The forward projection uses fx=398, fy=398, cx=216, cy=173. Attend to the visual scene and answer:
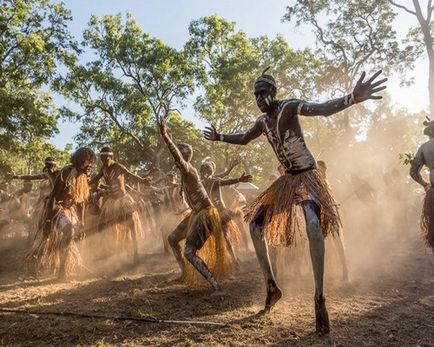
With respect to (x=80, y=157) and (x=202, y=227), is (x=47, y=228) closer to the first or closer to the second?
(x=80, y=157)

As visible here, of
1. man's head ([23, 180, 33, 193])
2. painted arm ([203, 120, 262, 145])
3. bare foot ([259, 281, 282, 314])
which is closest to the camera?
bare foot ([259, 281, 282, 314])

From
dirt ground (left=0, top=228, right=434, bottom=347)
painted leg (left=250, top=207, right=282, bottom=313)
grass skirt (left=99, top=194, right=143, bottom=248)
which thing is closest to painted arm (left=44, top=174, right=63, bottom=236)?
dirt ground (left=0, top=228, right=434, bottom=347)

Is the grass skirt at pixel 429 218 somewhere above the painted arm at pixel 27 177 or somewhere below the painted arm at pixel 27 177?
below

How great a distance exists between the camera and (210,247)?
16.7 ft

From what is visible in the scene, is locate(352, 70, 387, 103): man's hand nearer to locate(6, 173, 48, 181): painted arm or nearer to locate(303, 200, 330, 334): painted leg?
locate(303, 200, 330, 334): painted leg

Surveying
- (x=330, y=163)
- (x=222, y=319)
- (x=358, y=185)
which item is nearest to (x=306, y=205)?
(x=222, y=319)

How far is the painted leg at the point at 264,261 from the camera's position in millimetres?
3629

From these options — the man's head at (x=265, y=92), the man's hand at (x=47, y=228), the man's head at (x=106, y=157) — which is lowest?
the man's hand at (x=47, y=228)

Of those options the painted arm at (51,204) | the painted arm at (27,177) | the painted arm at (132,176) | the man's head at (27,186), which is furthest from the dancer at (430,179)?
the man's head at (27,186)

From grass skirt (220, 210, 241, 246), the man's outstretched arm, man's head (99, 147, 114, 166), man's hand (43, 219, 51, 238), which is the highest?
man's head (99, 147, 114, 166)

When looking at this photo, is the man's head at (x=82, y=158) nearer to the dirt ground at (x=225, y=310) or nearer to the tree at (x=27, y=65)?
the dirt ground at (x=225, y=310)

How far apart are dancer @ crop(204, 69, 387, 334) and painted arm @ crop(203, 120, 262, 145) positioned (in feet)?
0.42

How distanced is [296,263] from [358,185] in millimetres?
5640

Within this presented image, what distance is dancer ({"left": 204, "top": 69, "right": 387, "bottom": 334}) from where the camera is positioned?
3439mm
